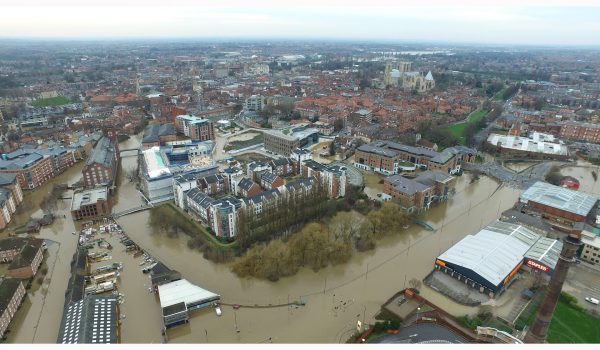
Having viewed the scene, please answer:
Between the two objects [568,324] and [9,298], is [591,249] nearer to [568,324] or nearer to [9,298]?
[568,324]

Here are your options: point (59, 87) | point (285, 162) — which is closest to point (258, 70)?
point (59, 87)

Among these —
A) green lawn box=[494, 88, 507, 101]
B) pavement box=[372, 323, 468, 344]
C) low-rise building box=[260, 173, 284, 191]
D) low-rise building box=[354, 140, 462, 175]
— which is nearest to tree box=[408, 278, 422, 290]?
pavement box=[372, 323, 468, 344]

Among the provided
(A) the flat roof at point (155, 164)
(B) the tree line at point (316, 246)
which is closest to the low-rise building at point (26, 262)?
(A) the flat roof at point (155, 164)

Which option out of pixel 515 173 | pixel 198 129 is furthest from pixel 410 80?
pixel 198 129

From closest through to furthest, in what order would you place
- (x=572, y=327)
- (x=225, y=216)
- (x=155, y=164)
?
(x=572, y=327) → (x=225, y=216) → (x=155, y=164)

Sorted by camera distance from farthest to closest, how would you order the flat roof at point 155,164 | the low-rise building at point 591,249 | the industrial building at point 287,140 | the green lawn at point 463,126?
the green lawn at point 463,126 < the industrial building at point 287,140 < the flat roof at point 155,164 < the low-rise building at point 591,249

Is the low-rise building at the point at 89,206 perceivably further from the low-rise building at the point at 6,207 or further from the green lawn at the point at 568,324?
the green lawn at the point at 568,324
